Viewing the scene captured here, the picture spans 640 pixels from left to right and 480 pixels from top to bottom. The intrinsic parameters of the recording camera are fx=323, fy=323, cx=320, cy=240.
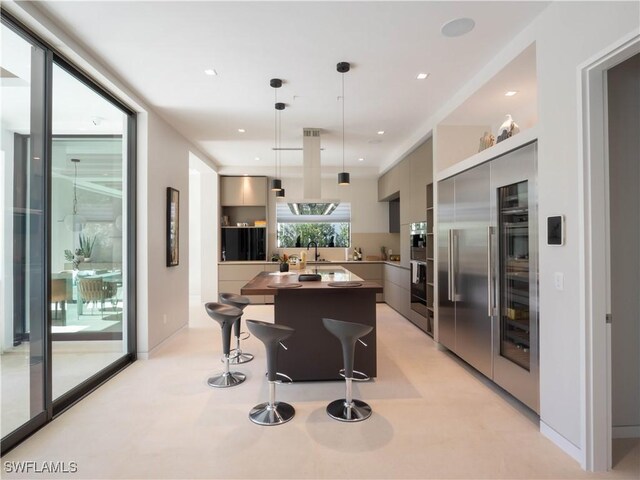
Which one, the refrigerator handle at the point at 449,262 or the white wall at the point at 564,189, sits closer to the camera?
the white wall at the point at 564,189

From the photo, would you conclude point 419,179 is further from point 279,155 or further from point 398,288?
point 279,155

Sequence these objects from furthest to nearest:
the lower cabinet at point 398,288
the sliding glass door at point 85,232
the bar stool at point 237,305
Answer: the lower cabinet at point 398,288 → the bar stool at point 237,305 → the sliding glass door at point 85,232

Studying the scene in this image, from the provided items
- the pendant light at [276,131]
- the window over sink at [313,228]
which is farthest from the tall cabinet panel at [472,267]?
the window over sink at [313,228]

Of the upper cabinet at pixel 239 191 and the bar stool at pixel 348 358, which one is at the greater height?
the upper cabinet at pixel 239 191

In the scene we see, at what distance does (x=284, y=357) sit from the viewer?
3.19 meters

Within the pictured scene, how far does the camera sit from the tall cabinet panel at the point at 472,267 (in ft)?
10.1

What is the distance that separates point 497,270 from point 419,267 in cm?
212

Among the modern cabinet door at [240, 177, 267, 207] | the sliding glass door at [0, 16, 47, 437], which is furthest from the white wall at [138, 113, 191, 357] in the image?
the modern cabinet door at [240, 177, 267, 207]

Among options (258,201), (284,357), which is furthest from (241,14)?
(258,201)

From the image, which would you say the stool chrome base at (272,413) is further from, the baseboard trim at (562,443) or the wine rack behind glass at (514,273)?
the wine rack behind glass at (514,273)

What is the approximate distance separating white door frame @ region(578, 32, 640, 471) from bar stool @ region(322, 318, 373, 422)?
1.37 metres

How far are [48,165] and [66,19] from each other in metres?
1.10

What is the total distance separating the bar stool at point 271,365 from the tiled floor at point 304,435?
69mm

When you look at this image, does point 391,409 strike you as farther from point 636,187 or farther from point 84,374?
point 84,374
